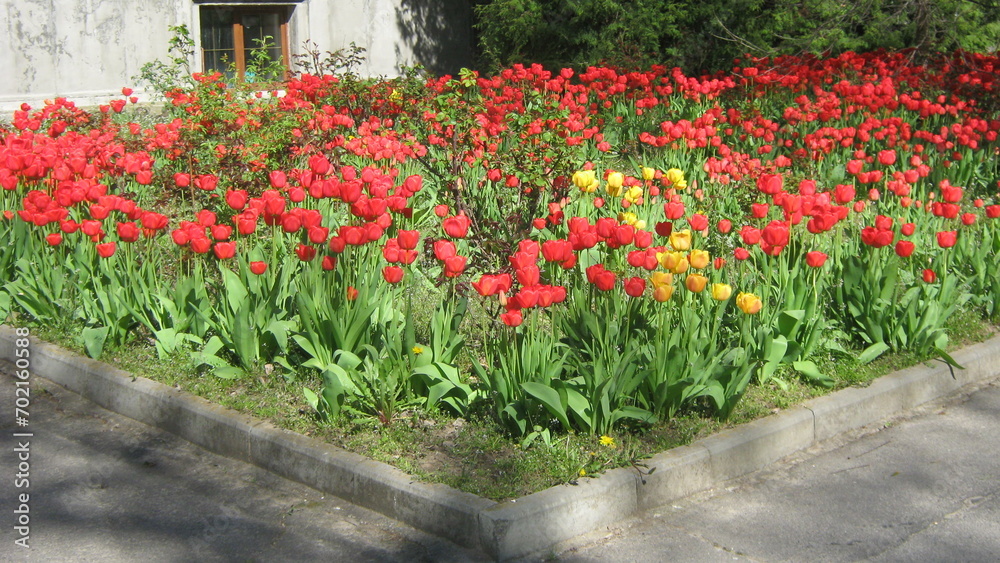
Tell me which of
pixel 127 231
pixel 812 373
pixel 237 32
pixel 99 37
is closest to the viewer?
pixel 812 373

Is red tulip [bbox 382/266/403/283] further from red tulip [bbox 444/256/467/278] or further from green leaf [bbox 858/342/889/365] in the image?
green leaf [bbox 858/342/889/365]

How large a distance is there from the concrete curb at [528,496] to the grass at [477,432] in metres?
0.06

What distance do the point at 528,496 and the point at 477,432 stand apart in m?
0.64

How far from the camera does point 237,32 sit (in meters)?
13.7

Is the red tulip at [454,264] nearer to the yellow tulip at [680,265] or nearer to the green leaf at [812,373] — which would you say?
the yellow tulip at [680,265]

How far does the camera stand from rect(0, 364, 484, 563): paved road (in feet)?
12.2

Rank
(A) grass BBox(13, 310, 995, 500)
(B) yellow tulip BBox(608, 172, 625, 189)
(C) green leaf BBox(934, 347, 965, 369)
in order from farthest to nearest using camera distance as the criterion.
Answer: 1. (B) yellow tulip BBox(608, 172, 625, 189)
2. (C) green leaf BBox(934, 347, 965, 369)
3. (A) grass BBox(13, 310, 995, 500)

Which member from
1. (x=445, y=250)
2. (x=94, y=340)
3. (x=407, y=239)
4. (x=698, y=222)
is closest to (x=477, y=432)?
(x=445, y=250)

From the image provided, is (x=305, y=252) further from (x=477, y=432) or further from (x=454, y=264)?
(x=477, y=432)

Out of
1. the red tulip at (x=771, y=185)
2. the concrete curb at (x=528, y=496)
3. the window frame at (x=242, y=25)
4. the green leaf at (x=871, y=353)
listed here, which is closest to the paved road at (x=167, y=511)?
the concrete curb at (x=528, y=496)

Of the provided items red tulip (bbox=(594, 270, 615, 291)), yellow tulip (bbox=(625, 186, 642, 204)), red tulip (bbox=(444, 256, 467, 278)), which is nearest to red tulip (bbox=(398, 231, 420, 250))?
red tulip (bbox=(444, 256, 467, 278))

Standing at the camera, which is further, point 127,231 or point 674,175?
point 674,175

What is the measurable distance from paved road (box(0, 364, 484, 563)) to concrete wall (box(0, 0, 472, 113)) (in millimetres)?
8188

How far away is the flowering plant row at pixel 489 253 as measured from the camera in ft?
14.7
